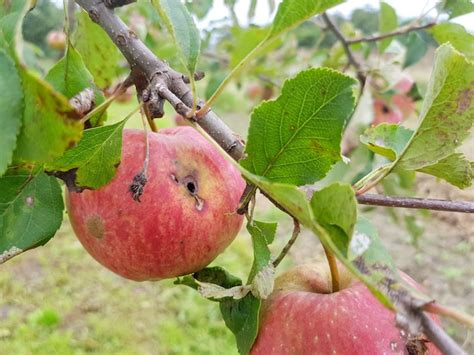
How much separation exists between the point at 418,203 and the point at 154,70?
0.28 metres

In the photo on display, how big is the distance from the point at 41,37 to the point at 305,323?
7.27m

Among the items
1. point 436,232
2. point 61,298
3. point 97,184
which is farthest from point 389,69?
point 436,232

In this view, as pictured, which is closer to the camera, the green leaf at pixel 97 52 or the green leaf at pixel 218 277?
the green leaf at pixel 218 277

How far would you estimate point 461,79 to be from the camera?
505mm

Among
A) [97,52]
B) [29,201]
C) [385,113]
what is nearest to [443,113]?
[29,201]

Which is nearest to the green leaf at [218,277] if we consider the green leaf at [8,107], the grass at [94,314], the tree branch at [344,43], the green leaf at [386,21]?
the green leaf at [8,107]

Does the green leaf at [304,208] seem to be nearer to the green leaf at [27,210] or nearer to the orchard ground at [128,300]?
the green leaf at [27,210]

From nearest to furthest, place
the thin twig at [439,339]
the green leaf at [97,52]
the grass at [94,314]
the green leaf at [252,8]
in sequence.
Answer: the thin twig at [439,339] → the green leaf at [97,52] → the green leaf at [252,8] → the grass at [94,314]

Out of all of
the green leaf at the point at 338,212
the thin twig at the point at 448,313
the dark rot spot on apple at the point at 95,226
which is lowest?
the dark rot spot on apple at the point at 95,226

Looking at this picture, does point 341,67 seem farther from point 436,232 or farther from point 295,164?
point 436,232

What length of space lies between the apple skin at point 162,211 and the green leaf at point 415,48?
93 cm

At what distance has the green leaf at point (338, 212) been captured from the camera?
0.39 m

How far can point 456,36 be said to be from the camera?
107 cm

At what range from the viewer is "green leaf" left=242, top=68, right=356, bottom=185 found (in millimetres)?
488
